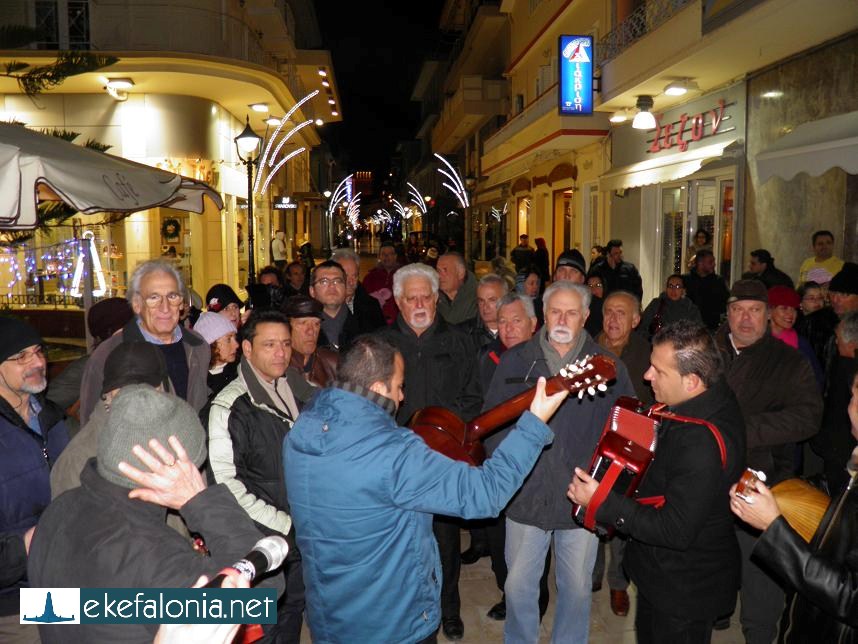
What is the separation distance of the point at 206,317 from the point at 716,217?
1051cm

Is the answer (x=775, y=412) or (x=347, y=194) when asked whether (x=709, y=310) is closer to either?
(x=775, y=412)

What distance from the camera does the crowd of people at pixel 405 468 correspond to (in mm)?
1855

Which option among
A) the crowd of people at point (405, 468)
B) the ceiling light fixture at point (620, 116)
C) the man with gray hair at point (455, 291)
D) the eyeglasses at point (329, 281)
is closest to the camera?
the crowd of people at point (405, 468)

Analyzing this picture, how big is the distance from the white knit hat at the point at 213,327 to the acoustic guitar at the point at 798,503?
351cm

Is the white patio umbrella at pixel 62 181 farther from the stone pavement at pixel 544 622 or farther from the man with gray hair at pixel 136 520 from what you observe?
the stone pavement at pixel 544 622

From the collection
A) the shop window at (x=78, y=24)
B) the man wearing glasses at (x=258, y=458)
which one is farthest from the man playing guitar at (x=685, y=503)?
the shop window at (x=78, y=24)

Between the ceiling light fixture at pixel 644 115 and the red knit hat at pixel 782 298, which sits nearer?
the red knit hat at pixel 782 298

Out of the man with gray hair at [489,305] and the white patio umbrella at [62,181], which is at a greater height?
the white patio umbrella at [62,181]

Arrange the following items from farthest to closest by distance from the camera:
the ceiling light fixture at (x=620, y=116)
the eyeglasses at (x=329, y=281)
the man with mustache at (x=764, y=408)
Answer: the ceiling light fixture at (x=620, y=116), the eyeglasses at (x=329, y=281), the man with mustache at (x=764, y=408)

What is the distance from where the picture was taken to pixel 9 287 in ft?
36.0

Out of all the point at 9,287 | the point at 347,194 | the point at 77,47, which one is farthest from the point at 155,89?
the point at 347,194

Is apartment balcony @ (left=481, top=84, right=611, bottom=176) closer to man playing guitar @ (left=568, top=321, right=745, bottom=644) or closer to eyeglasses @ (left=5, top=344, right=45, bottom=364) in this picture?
man playing guitar @ (left=568, top=321, right=745, bottom=644)

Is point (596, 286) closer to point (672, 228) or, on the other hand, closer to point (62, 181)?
point (62, 181)

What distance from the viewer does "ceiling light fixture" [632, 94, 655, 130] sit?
40.8 feet
